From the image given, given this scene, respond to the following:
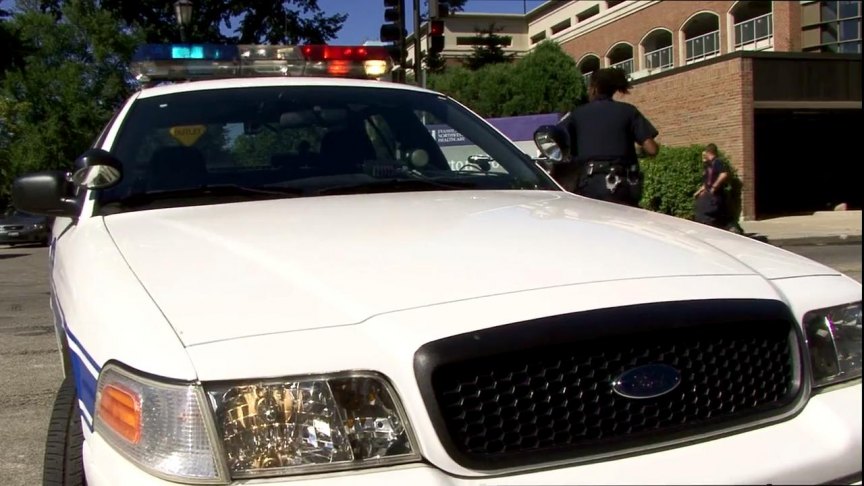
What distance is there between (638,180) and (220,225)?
158 inches

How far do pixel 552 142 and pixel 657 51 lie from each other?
2270 cm

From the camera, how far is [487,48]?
156 feet

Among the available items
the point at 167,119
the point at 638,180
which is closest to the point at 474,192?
the point at 167,119

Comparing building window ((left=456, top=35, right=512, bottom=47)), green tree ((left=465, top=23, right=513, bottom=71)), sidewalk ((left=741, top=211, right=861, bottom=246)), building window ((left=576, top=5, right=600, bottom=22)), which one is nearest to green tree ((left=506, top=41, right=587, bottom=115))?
sidewalk ((left=741, top=211, right=861, bottom=246))

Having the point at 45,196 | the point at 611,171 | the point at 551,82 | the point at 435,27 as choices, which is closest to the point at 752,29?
the point at 551,82

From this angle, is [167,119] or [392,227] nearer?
[392,227]

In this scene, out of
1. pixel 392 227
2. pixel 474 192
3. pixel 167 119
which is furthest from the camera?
pixel 167 119

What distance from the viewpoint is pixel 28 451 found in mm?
3979

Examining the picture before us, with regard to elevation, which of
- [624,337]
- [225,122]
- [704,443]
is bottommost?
[704,443]

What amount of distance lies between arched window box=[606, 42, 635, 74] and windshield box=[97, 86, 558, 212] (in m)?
18.9

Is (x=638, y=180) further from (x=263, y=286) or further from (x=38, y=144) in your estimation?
(x=38, y=144)

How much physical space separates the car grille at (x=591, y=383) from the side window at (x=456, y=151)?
1.81 meters

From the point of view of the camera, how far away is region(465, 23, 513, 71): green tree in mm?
47344

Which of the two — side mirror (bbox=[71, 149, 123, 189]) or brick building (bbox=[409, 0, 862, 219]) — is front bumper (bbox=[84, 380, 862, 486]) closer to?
side mirror (bbox=[71, 149, 123, 189])
